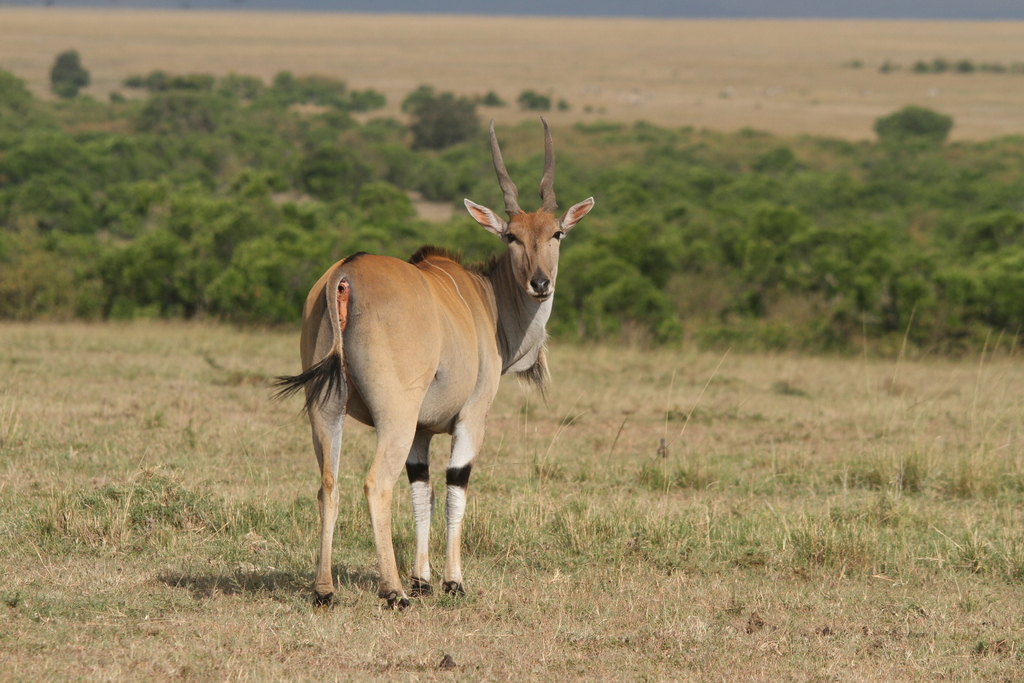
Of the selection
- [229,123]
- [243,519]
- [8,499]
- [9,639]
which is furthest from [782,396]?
[229,123]

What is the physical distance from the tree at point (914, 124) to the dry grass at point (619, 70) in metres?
2.29

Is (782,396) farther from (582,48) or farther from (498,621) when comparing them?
(582,48)

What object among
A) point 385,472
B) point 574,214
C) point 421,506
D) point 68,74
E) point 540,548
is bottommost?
point 540,548

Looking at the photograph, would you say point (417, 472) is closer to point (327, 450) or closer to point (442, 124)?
point (327, 450)

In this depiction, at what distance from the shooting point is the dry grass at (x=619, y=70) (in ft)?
320

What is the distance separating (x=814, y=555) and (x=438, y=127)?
2299 inches

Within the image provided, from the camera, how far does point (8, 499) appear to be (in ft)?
23.3

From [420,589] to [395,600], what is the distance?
387mm

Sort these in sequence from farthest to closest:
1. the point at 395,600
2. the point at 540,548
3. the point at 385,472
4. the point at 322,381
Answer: the point at 540,548, the point at 395,600, the point at 385,472, the point at 322,381

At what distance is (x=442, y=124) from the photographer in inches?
2510

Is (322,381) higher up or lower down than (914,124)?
lower down

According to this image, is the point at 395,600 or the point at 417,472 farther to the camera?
the point at 417,472

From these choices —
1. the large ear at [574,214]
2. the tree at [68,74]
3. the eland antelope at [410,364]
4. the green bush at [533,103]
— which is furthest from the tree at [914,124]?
the eland antelope at [410,364]

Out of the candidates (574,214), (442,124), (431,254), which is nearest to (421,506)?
(431,254)
